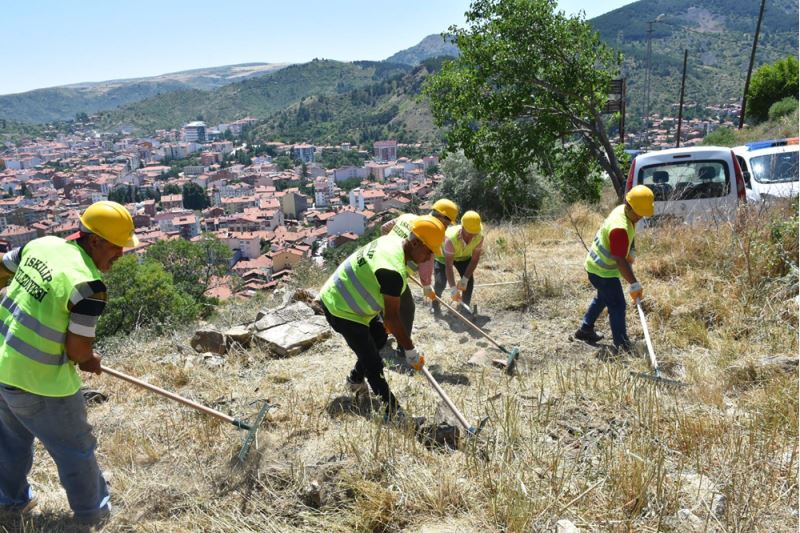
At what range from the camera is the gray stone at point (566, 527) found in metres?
2.23

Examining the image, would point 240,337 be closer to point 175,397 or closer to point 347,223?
point 175,397

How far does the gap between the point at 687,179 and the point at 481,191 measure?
22.9 feet

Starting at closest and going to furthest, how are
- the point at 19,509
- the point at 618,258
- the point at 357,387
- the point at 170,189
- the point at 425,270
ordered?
the point at 19,509
the point at 357,387
the point at 618,258
the point at 425,270
the point at 170,189

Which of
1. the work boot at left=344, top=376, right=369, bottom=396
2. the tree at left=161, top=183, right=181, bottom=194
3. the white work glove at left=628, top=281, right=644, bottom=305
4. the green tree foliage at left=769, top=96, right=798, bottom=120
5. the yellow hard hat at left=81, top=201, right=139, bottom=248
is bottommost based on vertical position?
the tree at left=161, top=183, right=181, bottom=194

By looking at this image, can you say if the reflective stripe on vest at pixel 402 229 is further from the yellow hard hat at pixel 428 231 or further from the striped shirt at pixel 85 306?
the striped shirt at pixel 85 306

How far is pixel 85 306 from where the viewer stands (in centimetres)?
242

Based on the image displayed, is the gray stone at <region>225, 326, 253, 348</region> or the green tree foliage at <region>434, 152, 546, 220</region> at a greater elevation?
the green tree foliage at <region>434, 152, 546, 220</region>

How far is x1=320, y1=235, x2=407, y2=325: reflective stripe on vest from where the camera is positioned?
11.0 ft

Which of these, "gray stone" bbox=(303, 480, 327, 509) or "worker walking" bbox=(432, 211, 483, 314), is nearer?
"gray stone" bbox=(303, 480, 327, 509)

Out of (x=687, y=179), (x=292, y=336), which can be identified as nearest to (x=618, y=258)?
(x=292, y=336)

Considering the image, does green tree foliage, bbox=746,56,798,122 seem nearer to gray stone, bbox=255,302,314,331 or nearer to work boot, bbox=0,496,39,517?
gray stone, bbox=255,302,314,331

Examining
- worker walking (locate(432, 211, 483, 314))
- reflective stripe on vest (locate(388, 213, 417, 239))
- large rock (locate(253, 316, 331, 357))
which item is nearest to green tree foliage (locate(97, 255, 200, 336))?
large rock (locate(253, 316, 331, 357))

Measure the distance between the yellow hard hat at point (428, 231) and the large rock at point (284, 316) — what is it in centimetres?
Answer: 247

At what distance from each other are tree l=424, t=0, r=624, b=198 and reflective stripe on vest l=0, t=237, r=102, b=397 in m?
9.83
